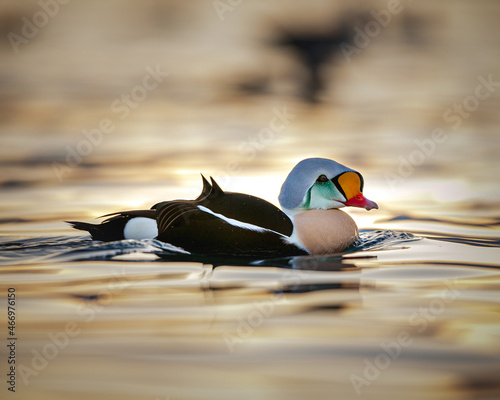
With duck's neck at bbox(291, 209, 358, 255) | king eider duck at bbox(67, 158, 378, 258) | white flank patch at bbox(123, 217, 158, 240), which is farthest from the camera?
white flank patch at bbox(123, 217, 158, 240)

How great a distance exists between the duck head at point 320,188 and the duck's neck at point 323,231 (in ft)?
0.26

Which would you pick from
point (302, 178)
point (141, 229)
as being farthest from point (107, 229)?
point (302, 178)

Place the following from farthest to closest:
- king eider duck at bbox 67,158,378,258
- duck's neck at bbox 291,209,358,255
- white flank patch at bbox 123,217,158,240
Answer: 1. white flank patch at bbox 123,217,158,240
2. duck's neck at bbox 291,209,358,255
3. king eider duck at bbox 67,158,378,258

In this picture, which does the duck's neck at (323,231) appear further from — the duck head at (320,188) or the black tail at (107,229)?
the black tail at (107,229)

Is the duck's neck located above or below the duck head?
below

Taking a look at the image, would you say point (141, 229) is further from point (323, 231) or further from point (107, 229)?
point (323, 231)

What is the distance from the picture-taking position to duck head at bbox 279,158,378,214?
17.5 ft

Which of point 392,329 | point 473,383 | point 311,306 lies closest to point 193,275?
point 311,306

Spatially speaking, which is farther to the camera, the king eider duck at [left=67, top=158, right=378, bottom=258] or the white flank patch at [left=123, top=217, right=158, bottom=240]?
the white flank patch at [left=123, top=217, right=158, bottom=240]

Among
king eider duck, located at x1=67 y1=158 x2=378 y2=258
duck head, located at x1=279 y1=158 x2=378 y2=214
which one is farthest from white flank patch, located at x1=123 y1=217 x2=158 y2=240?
duck head, located at x1=279 y1=158 x2=378 y2=214

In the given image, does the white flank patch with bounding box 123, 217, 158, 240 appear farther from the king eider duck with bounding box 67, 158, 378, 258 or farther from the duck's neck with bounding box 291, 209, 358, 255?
the duck's neck with bounding box 291, 209, 358, 255

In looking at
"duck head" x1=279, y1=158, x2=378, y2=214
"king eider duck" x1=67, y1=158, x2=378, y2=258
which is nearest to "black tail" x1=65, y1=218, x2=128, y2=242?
"king eider duck" x1=67, y1=158, x2=378, y2=258

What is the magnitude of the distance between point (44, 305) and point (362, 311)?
1.62 m

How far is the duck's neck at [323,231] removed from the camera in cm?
515
